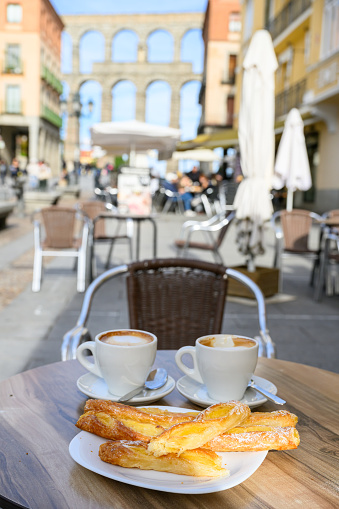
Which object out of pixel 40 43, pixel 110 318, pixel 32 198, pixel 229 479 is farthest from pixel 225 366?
pixel 40 43

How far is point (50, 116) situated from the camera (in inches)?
1641

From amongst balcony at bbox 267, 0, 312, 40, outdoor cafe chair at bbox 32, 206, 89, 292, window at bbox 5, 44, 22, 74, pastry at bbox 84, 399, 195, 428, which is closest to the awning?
balcony at bbox 267, 0, 312, 40

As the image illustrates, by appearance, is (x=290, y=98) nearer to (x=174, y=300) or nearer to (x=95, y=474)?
(x=174, y=300)

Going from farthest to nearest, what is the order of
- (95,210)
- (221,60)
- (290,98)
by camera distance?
(221,60) < (290,98) < (95,210)

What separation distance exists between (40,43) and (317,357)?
1523 inches

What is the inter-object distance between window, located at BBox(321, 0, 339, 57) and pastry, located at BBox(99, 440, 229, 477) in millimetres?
15551

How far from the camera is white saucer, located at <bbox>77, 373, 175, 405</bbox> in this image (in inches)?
44.1

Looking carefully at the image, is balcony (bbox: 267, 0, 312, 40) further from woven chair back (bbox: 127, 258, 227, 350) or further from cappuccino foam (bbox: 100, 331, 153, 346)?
cappuccino foam (bbox: 100, 331, 153, 346)

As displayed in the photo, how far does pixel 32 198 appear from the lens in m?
16.9

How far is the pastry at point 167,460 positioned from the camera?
0.83m

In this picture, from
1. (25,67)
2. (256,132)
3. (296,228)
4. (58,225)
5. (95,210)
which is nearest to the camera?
(256,132)

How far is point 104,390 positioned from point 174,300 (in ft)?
3.36

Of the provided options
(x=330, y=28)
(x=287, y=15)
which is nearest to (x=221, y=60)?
(x=287, y=15)

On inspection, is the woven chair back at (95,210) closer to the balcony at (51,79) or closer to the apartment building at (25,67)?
the apartment building at (25,67)
